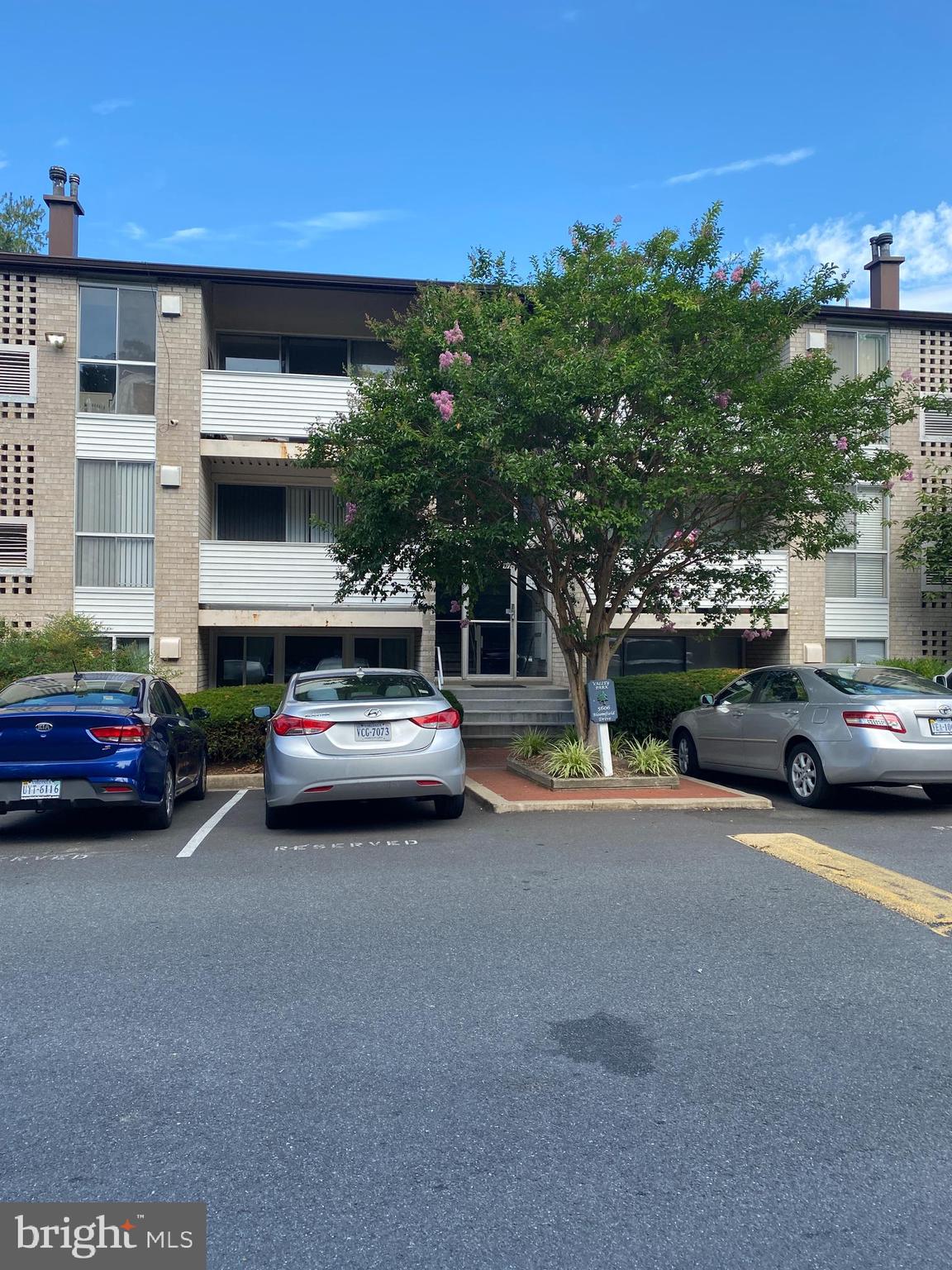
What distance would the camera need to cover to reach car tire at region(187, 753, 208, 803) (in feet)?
37.2

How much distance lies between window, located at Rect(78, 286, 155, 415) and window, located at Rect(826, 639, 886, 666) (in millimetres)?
14079

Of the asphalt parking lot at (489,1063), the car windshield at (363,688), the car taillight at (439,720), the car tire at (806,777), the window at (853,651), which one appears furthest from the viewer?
the window at (853,651)

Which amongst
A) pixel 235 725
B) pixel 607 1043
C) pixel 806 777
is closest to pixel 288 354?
pixel 235 725

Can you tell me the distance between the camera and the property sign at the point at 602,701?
1144cm

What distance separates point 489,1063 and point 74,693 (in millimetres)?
6981

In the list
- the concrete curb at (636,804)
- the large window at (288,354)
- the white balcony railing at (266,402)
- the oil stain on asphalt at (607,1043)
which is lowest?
the concrete curb at (636,804)

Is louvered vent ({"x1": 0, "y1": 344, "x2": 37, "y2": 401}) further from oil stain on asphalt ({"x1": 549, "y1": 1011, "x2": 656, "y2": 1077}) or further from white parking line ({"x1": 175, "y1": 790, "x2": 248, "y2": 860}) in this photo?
oil stain on asphalt ({"x1": 549, "y1": 1011, "x2": 656, "y2": 1077})

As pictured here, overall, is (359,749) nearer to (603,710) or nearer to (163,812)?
(163,812)

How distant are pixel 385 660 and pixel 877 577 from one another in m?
10.3

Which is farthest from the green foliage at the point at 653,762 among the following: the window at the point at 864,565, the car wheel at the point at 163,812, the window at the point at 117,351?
the window at the point at 117,351

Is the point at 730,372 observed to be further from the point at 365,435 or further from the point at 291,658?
the point at 291,658

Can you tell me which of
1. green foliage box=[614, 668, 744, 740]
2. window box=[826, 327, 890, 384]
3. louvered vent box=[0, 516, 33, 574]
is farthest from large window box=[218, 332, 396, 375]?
green foliage box=[614, 668, 744, 740]

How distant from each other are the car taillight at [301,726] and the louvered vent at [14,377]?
39.7 feet

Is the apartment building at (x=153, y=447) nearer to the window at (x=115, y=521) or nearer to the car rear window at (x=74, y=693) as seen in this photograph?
the window at (x=115, y=521)
